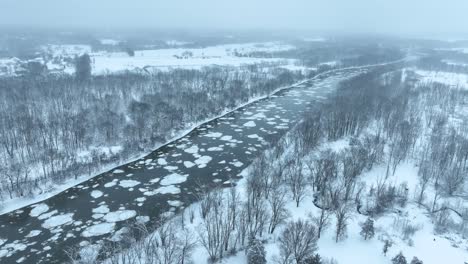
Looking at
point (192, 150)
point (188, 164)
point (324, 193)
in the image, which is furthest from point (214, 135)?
point (324, 193)

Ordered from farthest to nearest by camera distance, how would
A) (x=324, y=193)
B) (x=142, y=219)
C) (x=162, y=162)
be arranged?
(x=162, y=162)
(x=324, y=193)
(x=142, y=219)

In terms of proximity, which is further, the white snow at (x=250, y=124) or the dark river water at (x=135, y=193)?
the white snow at (x=250, y=124)

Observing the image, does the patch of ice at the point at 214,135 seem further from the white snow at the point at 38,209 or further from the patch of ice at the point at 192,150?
the white snow at the point at 38,209

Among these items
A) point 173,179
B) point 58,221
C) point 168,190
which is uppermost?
point 173,179

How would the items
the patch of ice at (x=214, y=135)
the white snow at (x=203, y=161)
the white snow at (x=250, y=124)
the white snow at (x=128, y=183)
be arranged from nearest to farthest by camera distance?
1. the white snow at (x=128, y=183)
2. the white snow at (x=203, y=161)
3. the patch of ice at (x=214, y=135)
4. the white snow at (x=250, y=124)

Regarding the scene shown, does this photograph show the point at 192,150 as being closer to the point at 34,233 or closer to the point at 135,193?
the point at 135,193

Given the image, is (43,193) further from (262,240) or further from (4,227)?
(262,240)

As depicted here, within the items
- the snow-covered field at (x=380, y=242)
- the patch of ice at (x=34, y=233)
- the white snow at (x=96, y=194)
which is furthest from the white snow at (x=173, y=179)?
the patch of ice at (x=34, y=233)
